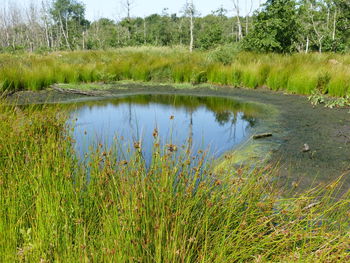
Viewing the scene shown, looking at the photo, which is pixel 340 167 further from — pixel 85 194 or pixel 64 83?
pixel 64 83

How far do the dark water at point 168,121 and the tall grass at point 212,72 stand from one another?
195 centimetres

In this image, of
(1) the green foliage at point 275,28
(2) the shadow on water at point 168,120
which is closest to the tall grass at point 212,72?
(1) the green foliage at point 275,28

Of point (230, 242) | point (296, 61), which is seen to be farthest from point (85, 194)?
point (296, 61)

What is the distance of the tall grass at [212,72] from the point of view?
8461 mm

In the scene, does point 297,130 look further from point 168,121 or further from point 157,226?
point 157,226

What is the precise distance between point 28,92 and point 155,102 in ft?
12.6

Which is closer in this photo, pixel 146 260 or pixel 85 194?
pixel 146 260

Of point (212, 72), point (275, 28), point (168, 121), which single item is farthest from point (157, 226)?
point (275, 28)

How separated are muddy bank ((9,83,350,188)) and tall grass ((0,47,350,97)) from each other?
52cm

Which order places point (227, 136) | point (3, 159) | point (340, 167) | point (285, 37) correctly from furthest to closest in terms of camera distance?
point (285, 37) → point (227, 136) → point (340, 167) → point (3, 159)

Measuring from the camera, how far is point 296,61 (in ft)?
34.1

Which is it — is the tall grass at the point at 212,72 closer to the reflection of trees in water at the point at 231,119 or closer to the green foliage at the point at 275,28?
the green foliage at the point at 275,28

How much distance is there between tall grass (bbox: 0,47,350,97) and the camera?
846 cm

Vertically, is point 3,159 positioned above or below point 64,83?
below
